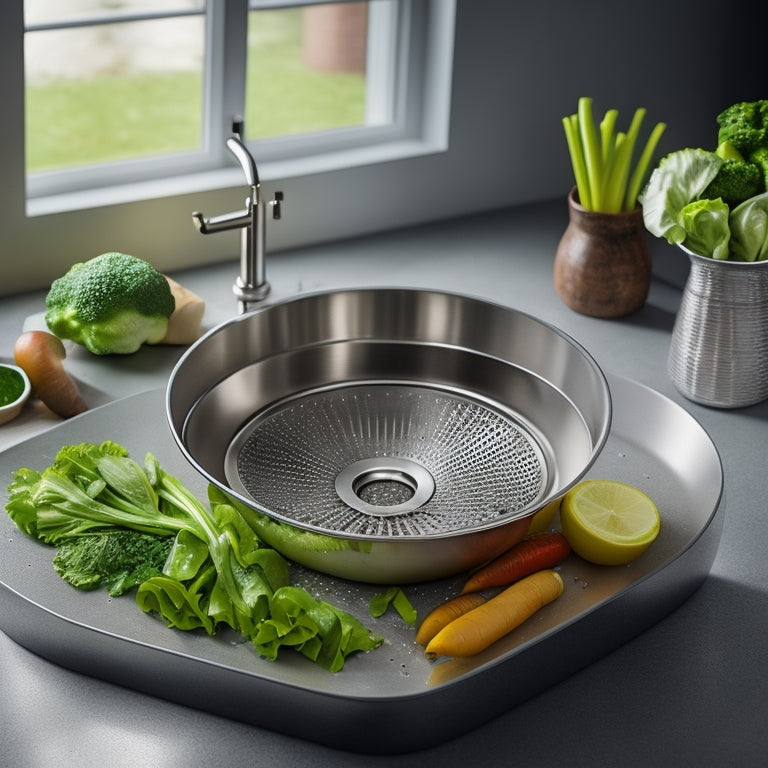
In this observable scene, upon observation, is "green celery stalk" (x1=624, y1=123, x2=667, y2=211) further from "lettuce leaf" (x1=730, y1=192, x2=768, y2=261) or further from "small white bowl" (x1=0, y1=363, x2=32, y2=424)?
"small white bowl" (x1=0, y1=363, x2=32, y2=424)

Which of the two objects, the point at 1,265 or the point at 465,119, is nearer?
the point at 1,265

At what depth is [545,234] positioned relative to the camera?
229cm

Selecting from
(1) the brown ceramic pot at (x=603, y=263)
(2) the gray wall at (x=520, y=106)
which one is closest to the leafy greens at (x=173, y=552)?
(2) the gray wall at (x=520, y=106)

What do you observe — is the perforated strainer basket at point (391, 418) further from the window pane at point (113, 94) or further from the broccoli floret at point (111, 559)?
the window pane at point (113, 94)

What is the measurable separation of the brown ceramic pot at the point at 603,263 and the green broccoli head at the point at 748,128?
22 centimetres

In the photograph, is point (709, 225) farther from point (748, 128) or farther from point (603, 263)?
point (603, 263)

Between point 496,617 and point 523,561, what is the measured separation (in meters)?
0.10

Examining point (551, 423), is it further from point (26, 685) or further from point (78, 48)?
point (78, 48)

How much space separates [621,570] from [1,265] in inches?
45.1

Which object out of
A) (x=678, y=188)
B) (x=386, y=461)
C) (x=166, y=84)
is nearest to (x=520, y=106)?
(x=678, y=188)

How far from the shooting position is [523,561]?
1264 millimetres

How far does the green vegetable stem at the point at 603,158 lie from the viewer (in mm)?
1844

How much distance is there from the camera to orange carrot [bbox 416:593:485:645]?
3.88 ft

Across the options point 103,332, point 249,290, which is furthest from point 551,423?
point 103,332
